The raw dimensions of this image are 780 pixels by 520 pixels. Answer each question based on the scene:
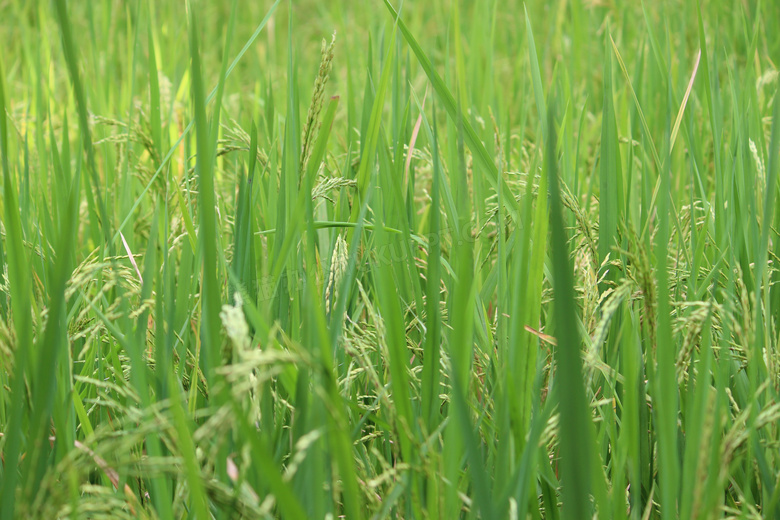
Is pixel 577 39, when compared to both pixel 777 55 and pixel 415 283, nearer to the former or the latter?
pixel 777 55

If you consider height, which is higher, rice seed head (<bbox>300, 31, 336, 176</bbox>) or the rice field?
rice seed head (<bbox>300, 31, 336, 176</bbox>)

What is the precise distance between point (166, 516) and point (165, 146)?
1.12 metres

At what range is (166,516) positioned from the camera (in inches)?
22.8

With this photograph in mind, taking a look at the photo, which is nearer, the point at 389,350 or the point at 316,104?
the point at 389,350

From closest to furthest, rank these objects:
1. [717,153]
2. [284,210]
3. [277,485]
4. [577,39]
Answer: [277,485] < [284,210] < [717,153] < [577,39]

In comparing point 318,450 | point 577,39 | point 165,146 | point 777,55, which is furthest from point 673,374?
point 777,55

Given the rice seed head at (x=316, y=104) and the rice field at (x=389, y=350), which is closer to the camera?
the rice field at (x=389, y=350)

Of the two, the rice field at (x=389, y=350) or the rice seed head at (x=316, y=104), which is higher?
the rice seed head at (x=316, y=104)

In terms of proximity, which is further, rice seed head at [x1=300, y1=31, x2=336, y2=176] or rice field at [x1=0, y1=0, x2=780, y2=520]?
rice seed head at [x1=300, y1=31, x2=336, y2=176]

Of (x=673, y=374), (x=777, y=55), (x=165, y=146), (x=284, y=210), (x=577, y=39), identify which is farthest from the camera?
(x=777, y=55)

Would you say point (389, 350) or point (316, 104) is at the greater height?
point (316, 104)

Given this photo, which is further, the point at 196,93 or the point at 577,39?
the point at 577,39

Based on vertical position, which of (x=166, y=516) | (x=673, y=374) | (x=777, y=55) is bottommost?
(x=166, y=516)

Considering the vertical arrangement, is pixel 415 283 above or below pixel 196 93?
below
